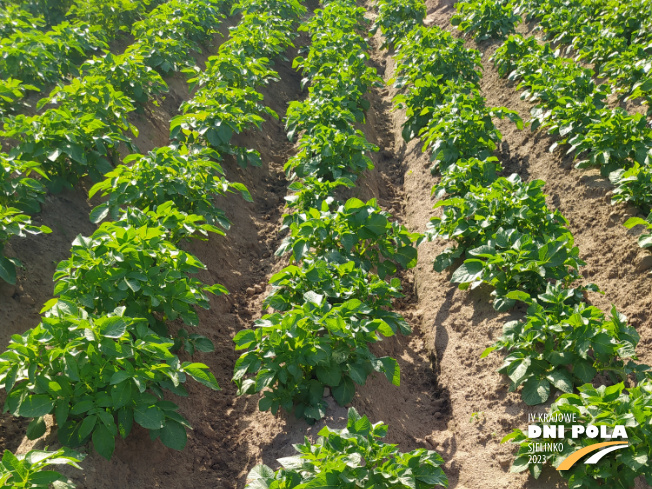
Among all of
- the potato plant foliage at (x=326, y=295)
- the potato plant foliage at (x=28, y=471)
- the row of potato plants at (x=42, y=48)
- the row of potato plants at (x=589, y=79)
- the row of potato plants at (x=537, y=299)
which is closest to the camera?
the potato plant foliage at (x=28, y=471)

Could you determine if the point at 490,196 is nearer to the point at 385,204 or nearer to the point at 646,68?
the point at 385,204

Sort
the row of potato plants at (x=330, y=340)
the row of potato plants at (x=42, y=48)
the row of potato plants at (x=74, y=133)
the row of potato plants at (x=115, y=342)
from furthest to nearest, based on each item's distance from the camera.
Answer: the row of potato plants at (x=42, y=48)
the row of potato plants at (x=74, y=133)
the row of potato plants at (x=115, y=342)
the row of potato plants at (x=330, y=340)

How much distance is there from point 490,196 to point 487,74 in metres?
4.59

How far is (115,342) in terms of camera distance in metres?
2.85

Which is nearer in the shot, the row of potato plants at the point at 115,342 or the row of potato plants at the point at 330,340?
the row of potato plants at the point at 330,340

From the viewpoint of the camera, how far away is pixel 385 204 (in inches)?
240

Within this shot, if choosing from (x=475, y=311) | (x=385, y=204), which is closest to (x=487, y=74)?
(x=385, y=204)

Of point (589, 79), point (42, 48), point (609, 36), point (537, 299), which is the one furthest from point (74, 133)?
point (609, 36)

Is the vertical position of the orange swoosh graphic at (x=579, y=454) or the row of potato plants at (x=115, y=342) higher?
the row of potato plants at (x=115, y=342)

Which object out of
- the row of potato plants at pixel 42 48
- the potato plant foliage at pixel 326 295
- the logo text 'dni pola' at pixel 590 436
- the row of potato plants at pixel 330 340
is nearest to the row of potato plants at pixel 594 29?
the potato plant foliage at pixel 326 295

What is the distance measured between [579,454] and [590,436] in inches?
4.3

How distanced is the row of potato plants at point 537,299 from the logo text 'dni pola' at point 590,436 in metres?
0.03

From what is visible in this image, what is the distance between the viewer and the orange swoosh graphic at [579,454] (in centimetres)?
250

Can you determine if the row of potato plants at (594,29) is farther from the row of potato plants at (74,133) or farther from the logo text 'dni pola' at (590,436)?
the row of potato plants at (74,133)
